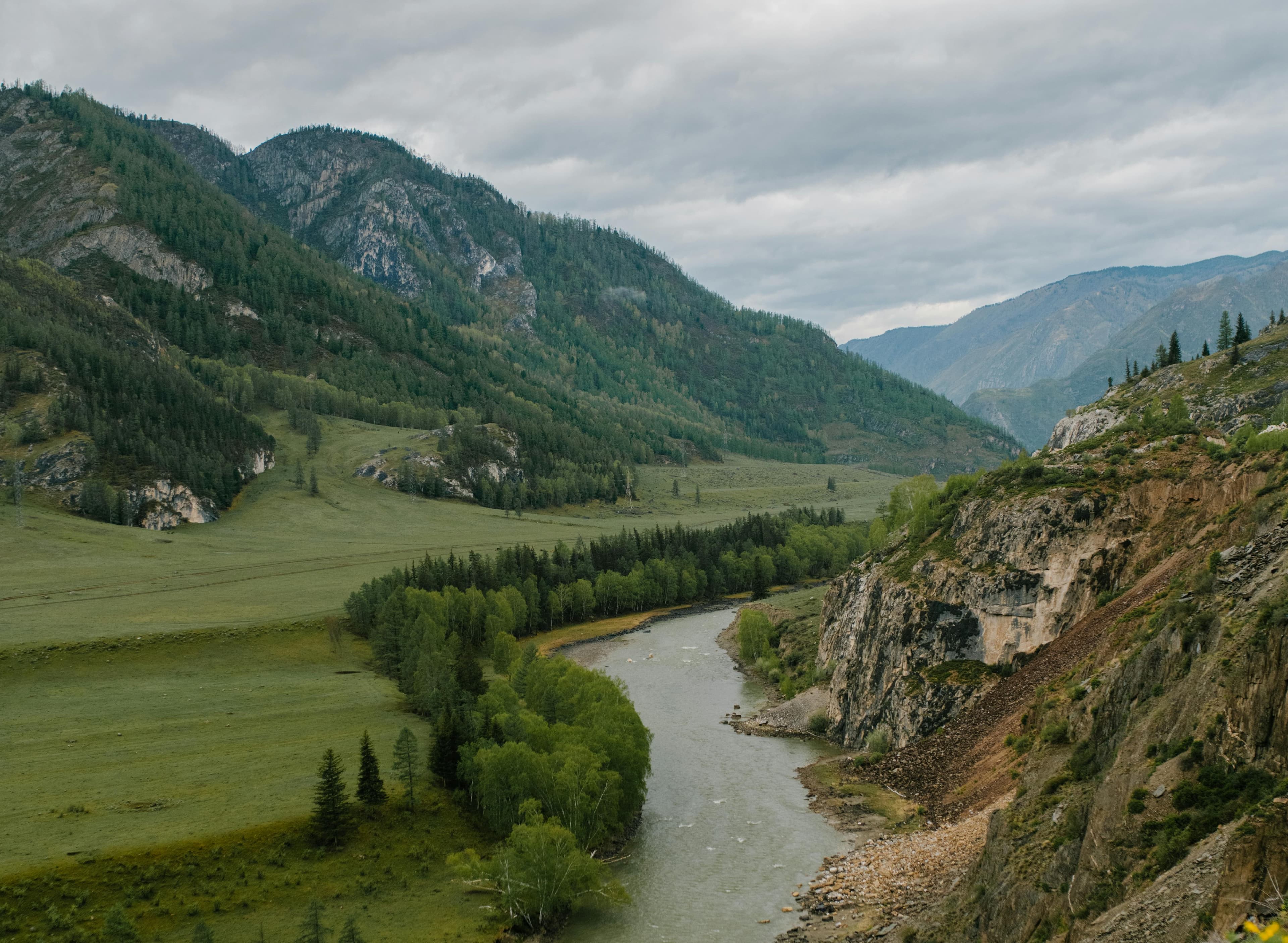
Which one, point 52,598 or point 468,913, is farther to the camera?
point 52,598

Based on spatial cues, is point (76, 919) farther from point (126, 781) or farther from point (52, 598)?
point (52, 598)

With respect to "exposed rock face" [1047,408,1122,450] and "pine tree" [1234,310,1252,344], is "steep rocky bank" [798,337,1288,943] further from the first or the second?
"pine tree" [1234,310,1252,344]

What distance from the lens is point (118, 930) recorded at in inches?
1753

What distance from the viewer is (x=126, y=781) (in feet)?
207

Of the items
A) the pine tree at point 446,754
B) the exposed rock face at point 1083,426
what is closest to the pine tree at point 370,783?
the pine tree at point 446,754

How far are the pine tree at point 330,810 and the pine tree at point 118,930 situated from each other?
12742 mm

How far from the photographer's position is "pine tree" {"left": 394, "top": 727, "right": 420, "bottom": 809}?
63.2 meters

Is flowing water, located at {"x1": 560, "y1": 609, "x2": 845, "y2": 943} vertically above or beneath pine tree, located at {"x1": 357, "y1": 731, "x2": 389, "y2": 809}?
beneath

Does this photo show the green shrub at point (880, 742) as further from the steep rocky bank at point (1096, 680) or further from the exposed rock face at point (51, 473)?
the exposed rock face at point (51, 473)

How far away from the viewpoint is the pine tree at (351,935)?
43.2 meters

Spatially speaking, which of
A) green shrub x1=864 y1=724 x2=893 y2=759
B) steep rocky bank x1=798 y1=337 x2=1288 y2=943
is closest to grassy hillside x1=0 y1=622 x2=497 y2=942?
steep rocky bank x1=798 y1=337 x2=1288 y2=943

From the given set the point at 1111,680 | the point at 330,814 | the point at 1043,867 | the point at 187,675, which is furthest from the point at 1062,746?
the point at 187,675

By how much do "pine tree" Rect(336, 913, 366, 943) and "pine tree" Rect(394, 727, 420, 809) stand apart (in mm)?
15682

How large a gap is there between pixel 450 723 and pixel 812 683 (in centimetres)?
4225
